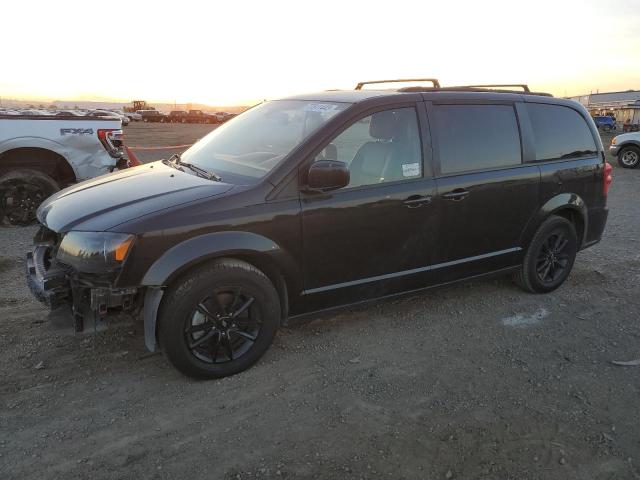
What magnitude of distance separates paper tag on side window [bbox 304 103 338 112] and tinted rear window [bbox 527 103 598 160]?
6.37 ft

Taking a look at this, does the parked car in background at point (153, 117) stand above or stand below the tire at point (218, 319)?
above

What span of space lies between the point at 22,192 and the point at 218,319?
4900mm

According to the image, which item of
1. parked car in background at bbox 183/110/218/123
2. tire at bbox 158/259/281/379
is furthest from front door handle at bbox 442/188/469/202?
parked car in background at bbox 183/110/218/123

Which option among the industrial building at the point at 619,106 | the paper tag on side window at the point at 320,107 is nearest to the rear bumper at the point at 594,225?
the paper tag on side window at the point at 320,107

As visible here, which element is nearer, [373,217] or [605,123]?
[373,217]

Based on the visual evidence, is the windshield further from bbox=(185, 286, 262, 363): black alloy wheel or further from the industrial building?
the industrial building

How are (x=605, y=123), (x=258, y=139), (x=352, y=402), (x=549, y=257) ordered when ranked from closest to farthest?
(x=352, y=402)
(x=258, y=139)
(x=549, y=257)
(x=605, y=123)

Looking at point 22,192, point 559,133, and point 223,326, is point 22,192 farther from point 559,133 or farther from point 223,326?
point 559,133

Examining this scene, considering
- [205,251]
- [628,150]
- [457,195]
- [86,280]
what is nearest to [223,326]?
[205,251]

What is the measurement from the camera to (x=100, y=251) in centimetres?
288

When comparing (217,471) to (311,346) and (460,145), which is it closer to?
(311,346)

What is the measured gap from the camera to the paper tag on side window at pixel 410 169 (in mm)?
3795

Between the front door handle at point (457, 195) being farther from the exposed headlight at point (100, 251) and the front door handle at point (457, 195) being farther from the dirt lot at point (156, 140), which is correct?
the dirt lot at point (156, 140)

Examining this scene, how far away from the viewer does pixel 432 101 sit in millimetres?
3959
